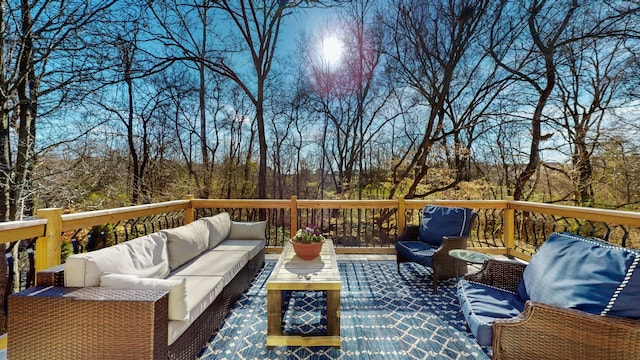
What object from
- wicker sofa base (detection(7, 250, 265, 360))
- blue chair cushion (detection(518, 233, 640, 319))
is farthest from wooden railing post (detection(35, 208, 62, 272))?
blue chair cushion (detection(518, 233, 640, 319))

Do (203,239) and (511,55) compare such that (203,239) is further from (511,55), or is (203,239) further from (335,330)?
(511,55)

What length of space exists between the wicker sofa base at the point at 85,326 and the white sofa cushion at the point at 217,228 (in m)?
1.76

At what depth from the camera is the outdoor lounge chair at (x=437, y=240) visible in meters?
2.99

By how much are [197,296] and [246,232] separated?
5.95 ft

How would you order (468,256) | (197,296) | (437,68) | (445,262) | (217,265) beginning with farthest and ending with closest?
(437,68)
(445,262)
(468,256)
(217,265)
(197,296)

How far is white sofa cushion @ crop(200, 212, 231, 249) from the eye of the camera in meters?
3.23

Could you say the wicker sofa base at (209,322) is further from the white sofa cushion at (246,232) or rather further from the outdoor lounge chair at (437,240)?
the outdoor lounge chair at (437,240)

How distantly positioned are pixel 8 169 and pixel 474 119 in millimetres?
10474

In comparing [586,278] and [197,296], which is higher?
[586,278]

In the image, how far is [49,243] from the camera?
1956 millimetres

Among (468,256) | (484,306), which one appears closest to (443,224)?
(468,256)

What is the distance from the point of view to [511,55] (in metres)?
7.07

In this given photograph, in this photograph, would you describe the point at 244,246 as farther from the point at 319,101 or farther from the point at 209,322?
Answer: the point at 319,101

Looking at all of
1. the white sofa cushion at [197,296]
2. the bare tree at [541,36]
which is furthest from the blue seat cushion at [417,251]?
the bare tree at [541,36]
